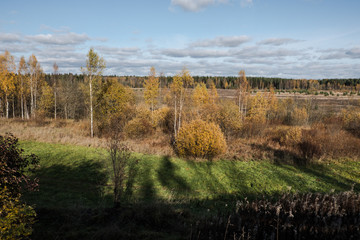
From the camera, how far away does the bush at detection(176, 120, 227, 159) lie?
60.1ft

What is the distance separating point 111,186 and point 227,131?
21.9 meters

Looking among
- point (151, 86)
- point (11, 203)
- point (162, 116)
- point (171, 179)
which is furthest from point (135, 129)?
point (11, 203)

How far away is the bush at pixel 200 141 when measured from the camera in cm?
1833

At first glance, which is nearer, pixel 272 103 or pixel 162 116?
pixel 162 116

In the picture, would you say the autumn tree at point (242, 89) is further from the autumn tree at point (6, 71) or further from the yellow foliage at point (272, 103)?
the autumn tree at point (6, 71)

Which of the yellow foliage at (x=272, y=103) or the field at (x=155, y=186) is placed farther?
the yellow foliage at (x=272, y=103)

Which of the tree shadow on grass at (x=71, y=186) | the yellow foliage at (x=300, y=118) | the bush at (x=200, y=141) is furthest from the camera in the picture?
the yellow foliage at (x=300, y=118)

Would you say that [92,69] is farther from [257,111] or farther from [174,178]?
[257,111]

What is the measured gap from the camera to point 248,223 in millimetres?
6035

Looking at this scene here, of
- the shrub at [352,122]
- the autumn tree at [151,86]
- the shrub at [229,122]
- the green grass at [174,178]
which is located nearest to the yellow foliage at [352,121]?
the shrub at [352,122]

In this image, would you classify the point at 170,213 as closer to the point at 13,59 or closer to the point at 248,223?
the point at 248,223

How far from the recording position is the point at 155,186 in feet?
43.0

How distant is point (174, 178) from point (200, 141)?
4926 mm

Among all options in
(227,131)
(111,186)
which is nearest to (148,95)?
(227,131)
